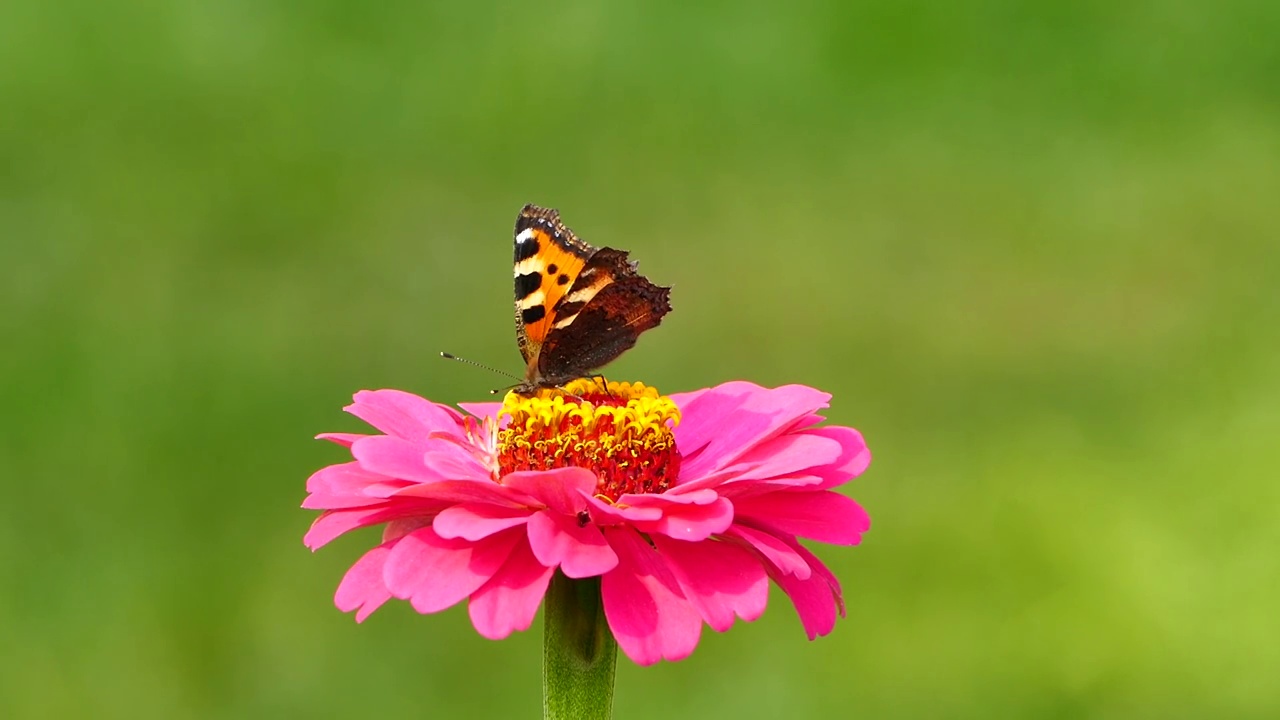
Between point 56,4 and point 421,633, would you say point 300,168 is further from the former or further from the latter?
point 421,633

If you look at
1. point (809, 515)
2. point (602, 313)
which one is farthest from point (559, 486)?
point (602, 313)

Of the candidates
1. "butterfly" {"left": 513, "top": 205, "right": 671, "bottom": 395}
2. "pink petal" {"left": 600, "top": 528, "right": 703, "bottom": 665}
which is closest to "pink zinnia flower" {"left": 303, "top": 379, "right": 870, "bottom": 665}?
"pink petal" {"left": 600, "top": 528, "right": 703, "bottom": 665}

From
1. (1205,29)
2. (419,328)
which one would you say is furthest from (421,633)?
(1205,29)

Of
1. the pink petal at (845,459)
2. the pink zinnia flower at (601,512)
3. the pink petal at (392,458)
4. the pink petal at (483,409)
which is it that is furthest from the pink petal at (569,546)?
the pink petal at (483,409)

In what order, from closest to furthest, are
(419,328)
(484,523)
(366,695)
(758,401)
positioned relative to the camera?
(484,523)
(758,401)
(366,695)
(419,328)

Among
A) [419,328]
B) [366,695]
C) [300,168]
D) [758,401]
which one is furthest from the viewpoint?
[300,168]

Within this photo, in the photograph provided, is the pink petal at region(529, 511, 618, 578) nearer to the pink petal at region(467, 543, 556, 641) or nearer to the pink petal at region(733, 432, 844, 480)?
the pink petal at region(467, 543, 556, 641)
